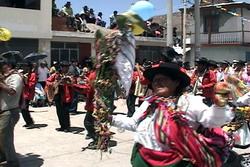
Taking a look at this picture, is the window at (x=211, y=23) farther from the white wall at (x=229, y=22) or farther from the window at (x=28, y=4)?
the window at (x=28, y=4)

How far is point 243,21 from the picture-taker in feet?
112

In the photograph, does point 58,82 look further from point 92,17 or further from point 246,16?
point 246,16

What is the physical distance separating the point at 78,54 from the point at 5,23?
447cm

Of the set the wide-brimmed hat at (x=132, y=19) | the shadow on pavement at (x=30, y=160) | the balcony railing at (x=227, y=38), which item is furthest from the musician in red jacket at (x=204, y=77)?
the balcony railing at (x=227, y=38)

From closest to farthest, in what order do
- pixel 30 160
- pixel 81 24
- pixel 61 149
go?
pixel 30 160 → pixel 61 149 → pixel 81 24

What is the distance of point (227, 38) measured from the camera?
34812 millimetres

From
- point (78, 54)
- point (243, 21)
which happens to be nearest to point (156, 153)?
point (78, 54)

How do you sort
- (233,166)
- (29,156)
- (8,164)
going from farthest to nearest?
(29,156) → (8,164) → (233,166)

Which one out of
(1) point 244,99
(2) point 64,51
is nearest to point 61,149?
(1) point 244,99

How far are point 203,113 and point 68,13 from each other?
20.0 meters

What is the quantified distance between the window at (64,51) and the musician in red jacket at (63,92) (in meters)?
11.5

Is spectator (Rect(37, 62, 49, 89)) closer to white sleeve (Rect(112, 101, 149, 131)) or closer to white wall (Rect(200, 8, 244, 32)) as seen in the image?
white sleeve (Rect(112, 101, 149, 131))

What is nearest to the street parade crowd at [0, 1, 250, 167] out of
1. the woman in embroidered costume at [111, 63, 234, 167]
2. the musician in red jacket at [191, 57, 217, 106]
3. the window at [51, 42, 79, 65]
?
the woman in embroidered costume at [111, 63, 234, 167]

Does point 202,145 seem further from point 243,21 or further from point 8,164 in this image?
point 243,21
